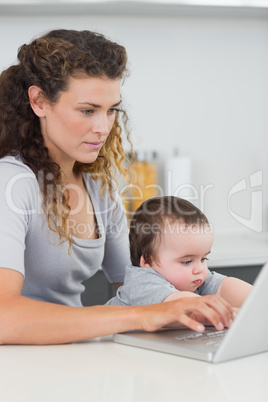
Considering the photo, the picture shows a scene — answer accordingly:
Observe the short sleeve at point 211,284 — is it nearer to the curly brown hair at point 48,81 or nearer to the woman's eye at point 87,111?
the curly brown hair at point 48,81

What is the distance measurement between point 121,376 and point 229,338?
6.7 inches

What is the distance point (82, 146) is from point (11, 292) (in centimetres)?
41

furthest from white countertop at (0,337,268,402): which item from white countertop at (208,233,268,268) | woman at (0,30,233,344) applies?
white countertop at (208,233,268,268)

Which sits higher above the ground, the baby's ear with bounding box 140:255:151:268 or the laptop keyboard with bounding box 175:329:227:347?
the baby's ear with bounding box 140:255:151:268

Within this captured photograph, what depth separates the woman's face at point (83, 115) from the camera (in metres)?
1.35

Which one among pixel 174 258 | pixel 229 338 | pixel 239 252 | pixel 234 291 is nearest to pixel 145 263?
pixel 174 258

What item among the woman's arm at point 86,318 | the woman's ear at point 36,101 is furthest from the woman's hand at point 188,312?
the woman's ear at point 36,101

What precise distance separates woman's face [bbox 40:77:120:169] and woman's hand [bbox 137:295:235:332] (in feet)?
1.61

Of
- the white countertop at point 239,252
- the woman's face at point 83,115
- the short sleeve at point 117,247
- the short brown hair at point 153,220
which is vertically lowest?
the white countertop at point 239,252

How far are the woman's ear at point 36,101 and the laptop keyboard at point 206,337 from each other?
653 millimetres

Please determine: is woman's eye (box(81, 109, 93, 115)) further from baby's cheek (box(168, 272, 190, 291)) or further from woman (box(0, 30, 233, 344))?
baby's cheek (box(168, 272, 190, 291))

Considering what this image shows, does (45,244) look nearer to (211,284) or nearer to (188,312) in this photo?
(211,284)

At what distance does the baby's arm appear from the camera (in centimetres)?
128

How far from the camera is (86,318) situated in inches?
41.2
